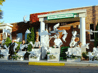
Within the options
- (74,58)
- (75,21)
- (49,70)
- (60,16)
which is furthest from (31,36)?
(49,70)

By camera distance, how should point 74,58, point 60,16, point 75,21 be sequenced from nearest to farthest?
point 74,58 → point 60,16 → point 75,21

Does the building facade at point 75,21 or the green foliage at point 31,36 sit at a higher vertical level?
the building facade at point 75,21

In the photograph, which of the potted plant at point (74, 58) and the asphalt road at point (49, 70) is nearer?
the asphalt road at point (49, 70)

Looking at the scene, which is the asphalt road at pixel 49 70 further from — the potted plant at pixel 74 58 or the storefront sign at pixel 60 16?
the storefront sign at pixel 60 16

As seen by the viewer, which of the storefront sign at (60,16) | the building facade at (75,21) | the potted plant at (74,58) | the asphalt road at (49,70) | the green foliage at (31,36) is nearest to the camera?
the asphalt road at (49,70)

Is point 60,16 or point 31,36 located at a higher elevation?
point 60,16

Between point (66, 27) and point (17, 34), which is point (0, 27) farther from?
point (66, 27)

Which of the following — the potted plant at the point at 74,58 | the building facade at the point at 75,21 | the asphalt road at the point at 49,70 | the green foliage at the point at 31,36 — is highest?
the building facade at the point at 75,21

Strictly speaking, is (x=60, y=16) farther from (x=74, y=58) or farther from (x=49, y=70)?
(x=49, y=70)

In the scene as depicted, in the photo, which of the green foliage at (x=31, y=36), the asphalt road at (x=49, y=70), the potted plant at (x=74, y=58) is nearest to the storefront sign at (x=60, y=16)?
the green foliage at (x=31, y=36)

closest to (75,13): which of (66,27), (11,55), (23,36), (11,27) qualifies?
(66,27)

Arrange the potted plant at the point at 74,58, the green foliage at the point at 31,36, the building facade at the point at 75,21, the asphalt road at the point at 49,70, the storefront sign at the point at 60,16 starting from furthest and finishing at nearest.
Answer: the green foliage at the point at 31,36
the storefront sign at the point at 60,16
the building facade at the point at 75,21
the potted plant at the point at 74,58
the asphalt road at the point at 49,70

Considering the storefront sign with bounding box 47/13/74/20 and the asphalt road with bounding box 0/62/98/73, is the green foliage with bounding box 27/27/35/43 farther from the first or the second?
the asphalt road with bounding box 0/62/98/73

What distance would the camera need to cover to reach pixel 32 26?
20844mm
